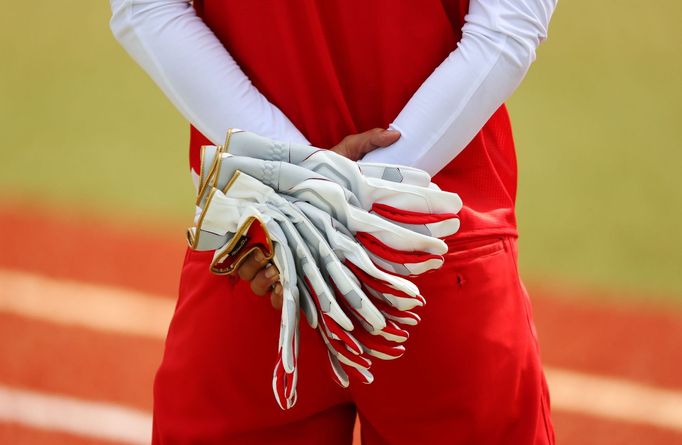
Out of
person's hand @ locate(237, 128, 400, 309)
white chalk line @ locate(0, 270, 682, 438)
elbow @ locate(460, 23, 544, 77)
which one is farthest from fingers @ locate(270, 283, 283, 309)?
white chalk line @ locate(0, 270, 682, 438)

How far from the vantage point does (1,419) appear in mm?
1958

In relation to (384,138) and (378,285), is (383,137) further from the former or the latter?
(378,285)

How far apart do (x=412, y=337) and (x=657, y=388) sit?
1291mm

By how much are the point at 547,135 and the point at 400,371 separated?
1988mm

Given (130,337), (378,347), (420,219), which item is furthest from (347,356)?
(130,337)

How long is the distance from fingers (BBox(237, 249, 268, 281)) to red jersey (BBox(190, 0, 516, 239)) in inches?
5.9

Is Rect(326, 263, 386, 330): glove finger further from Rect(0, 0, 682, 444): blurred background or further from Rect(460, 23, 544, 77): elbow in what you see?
Rect(0, 0, 682, 444): blurred background

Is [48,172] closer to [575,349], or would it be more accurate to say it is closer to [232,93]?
[575,349]

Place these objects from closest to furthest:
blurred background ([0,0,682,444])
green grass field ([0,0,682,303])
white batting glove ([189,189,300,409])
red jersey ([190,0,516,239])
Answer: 1. white batting glove ([189,189,300,409])
2. red jersey ([190,0,516,239])
3. blurred background ([0,0,682,444])
4. green grass field ([0,0,682,303])

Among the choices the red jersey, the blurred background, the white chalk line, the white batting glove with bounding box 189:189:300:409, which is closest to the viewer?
the white batting glove with bounding box 189:189:300:409

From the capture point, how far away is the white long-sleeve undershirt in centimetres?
96

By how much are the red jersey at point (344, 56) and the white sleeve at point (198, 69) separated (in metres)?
0.03

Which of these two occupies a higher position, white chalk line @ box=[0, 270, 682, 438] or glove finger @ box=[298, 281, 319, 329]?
glove finger @ box=[298, 281, 319, 329]

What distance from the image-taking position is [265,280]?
934 mm
